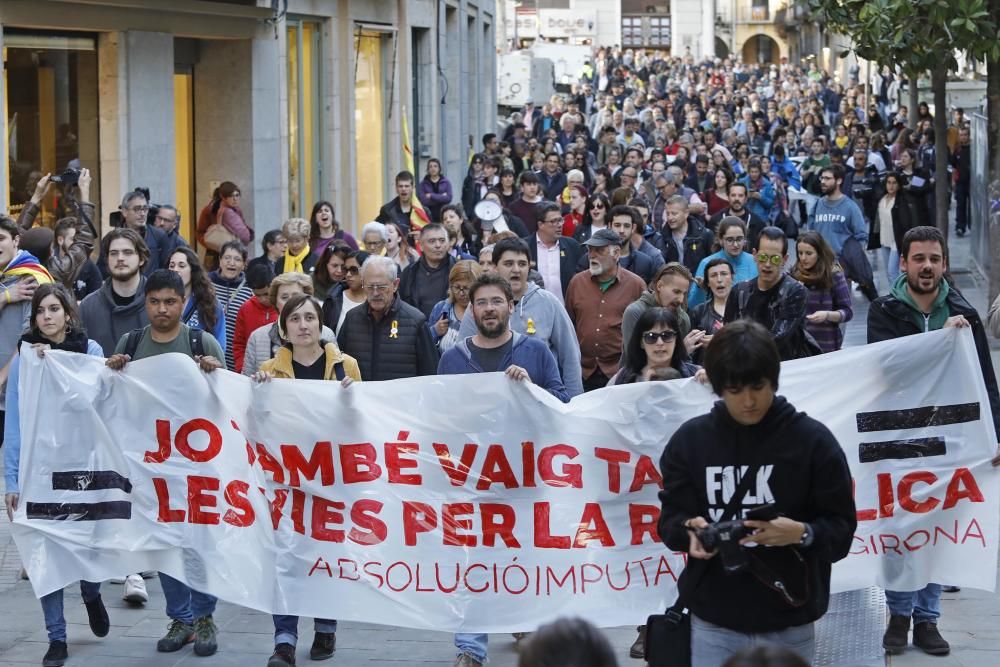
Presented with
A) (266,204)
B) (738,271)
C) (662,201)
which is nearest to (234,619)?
(738,271)

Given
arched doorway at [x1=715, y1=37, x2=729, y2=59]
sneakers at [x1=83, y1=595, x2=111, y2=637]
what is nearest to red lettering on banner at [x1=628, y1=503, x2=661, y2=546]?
sneakers at [x1=83, y1=595, x2=111, y2=637]

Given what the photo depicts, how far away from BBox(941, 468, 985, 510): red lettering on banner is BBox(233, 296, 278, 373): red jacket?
4544mm

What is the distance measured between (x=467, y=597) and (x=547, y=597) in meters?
0.33

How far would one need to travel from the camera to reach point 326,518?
24.6ft

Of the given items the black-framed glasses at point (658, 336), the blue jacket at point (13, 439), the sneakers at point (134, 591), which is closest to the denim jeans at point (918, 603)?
the black-framed glasses at point (658, 336)

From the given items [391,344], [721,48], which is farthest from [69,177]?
[721,48]

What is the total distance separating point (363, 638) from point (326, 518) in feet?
2.66

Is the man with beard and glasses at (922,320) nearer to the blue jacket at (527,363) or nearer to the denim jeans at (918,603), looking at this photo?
the denim jeans at (918,603)

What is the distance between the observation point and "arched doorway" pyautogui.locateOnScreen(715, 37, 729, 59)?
11725 centimetres

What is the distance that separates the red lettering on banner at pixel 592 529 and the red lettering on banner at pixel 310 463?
110 centimetres

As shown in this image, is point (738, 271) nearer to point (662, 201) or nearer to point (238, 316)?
point (238, 316)

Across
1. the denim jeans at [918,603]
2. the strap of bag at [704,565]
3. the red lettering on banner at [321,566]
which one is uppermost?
the strap of bag at [704,565]

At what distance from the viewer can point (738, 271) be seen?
1207 centimetres

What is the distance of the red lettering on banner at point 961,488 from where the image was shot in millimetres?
7270
